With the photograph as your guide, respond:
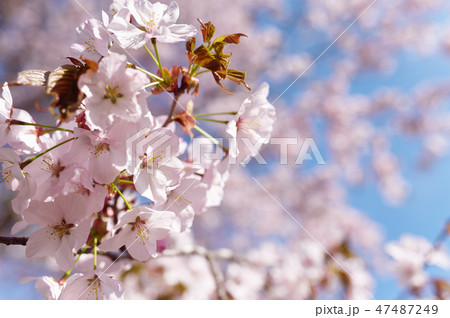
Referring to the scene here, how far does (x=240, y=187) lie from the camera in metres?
5.95

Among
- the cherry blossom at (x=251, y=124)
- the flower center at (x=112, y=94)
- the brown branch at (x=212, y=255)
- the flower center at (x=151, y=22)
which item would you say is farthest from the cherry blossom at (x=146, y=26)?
the brown branch at (x=212, y=255)

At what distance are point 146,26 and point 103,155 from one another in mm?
315

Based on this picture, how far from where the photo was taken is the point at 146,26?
0.75 meters

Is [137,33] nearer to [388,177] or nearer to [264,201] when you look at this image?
[264,201]

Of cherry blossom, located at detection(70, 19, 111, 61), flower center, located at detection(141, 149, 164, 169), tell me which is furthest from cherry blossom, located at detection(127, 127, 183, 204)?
cherry blossom, located at detection(70, 19, 111, 61)

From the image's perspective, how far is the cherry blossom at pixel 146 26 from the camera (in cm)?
71

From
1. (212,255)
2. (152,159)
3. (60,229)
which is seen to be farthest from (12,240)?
(212,255)

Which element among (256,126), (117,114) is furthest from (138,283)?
(117,114)

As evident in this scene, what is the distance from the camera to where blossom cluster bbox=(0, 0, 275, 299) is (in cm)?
63

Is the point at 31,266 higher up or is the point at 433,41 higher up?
the point at 433,41

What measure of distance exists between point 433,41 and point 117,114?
698cm

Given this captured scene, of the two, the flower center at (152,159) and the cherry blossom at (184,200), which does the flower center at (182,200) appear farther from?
the flower center at (152,159)

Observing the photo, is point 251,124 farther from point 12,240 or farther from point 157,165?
point 12,240
